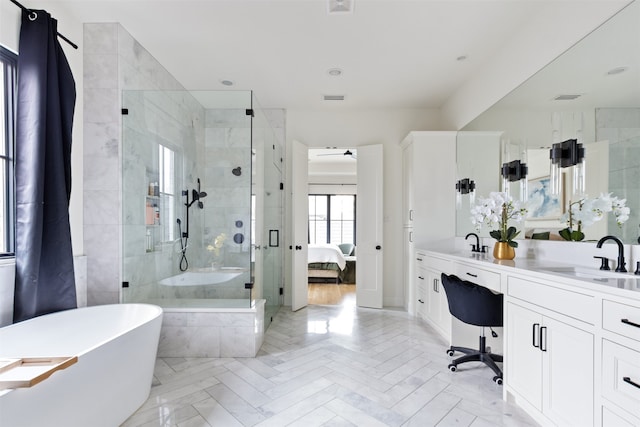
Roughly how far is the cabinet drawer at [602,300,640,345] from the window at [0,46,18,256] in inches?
128

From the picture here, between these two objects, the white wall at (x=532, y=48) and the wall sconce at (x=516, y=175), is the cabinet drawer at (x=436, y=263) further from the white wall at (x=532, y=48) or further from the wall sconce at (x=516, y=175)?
the white wall at (x=532, y=48)

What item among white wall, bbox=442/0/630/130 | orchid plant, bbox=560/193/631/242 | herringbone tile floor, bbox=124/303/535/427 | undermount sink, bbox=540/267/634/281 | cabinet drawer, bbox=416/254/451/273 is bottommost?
herringbone tile floor, bbox=124/303/535/427

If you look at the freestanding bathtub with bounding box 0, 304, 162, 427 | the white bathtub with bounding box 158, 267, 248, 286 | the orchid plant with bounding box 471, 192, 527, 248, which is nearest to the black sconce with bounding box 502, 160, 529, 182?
the orchid plant with bounding box 471, 192, 527, 248

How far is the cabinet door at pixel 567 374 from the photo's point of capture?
1.39 meters

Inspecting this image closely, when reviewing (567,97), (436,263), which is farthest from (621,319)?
(436,263)

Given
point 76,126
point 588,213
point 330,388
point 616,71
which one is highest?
point 616,71

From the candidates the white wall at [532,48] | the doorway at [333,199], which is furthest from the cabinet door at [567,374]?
the doorway at [333,199]

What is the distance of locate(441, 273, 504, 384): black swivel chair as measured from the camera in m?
2.18

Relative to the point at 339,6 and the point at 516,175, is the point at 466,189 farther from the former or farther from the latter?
the point at 339,6

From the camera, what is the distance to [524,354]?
1.82 meters

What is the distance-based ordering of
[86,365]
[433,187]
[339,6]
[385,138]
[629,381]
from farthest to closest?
[385,138] < [433,187] < [339,6] < [86,365] < [629,381]

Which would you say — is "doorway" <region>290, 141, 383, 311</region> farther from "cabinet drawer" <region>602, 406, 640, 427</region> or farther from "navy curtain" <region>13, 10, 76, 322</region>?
"cabinet drawer" <region>602, 406, 640, 427</region>

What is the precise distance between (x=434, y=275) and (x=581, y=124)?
1.83 metres

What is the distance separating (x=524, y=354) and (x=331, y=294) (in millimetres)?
3473
